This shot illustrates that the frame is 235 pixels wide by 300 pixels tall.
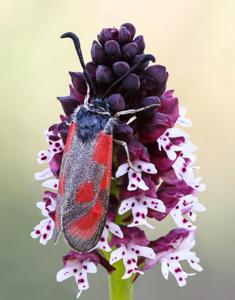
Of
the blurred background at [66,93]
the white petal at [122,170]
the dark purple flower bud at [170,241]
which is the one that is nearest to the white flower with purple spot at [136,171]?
the white petal at [122,170]

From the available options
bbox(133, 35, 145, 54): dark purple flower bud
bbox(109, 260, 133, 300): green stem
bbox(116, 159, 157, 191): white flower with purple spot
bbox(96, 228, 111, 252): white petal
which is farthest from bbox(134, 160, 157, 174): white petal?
bbox(133, 35, 145, 54): dark purple flower bud

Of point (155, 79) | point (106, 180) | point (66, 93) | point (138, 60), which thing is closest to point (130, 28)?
point (138, 60)

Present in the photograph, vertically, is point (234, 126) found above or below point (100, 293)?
above

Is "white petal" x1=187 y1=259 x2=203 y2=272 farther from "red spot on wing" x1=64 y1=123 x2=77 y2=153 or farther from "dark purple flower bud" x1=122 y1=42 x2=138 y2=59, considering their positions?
"dark purple flower bud" x1=122 y1=42 x2=138 y2=59

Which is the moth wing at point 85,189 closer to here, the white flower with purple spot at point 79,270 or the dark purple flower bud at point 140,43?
the white flower with purple spot at point 79,270

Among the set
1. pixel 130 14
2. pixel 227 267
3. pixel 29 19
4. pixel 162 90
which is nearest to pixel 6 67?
pixel 29 19

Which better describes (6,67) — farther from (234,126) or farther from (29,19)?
(234,126)

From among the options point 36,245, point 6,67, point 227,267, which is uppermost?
point 6,67
